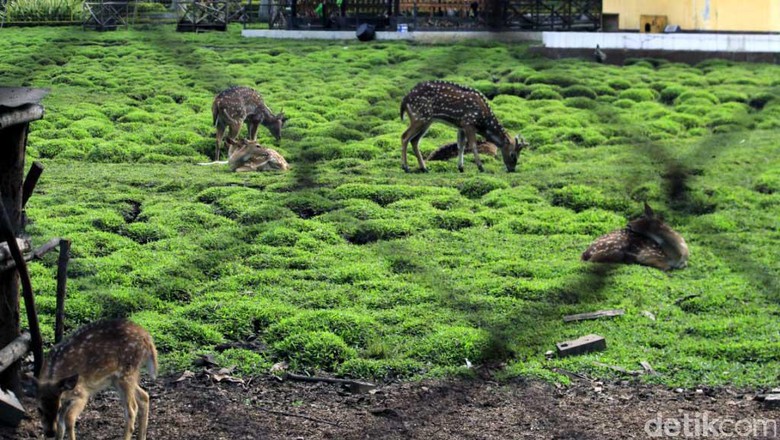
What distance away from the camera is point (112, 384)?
441 centimetres

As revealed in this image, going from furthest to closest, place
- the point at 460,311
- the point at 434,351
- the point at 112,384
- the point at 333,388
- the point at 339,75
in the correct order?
the point at 339,75, the point at 460,311, the point at 434,351, the point at 333,388, the point at 112,384

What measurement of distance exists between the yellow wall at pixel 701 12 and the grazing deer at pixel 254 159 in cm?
533

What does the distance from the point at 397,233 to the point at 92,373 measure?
4282 mm

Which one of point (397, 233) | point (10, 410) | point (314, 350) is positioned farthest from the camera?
point (397, 233)

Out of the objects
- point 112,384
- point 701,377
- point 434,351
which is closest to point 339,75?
point 434,351

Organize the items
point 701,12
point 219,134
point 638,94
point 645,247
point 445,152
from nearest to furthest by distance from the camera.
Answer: point 701,12, point 645,247, point 638,94, point 445,152, point 219,134

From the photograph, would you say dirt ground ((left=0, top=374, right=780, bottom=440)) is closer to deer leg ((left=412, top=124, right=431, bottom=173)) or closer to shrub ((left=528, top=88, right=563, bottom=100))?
deer leg ((left=412, top=124, right=431, bottom=173))

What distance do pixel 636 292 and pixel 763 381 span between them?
1.54 metres

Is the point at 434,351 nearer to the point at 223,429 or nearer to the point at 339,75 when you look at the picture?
the point at 223,429

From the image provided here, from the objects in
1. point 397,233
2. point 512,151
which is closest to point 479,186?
point 512,151

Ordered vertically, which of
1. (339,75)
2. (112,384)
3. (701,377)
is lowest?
(701,377)

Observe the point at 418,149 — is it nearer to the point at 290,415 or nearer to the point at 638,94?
the point at 638,94

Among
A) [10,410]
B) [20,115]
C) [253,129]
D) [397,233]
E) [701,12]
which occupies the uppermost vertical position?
[701,12]

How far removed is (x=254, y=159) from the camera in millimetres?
11180
